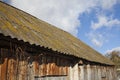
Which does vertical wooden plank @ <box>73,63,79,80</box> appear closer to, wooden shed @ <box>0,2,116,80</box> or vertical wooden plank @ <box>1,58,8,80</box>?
wooden shed @ <box>0,2,116,80</box>

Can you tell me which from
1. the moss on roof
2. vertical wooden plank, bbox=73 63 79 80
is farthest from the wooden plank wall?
vertical wooden plank, bbox=73 63 79 80

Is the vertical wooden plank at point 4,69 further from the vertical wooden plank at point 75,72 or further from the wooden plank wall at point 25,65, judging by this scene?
the vertical wooden plank at point 75,72

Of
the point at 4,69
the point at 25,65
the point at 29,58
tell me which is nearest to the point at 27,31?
the point at 29,58

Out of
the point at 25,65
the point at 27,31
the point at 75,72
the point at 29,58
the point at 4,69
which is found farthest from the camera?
the point at 75,72

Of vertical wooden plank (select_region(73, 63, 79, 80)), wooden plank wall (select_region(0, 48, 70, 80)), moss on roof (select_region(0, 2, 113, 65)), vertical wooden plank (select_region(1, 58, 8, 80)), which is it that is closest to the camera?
vertical wooden plank (select_region(1, 58, 8, 80))

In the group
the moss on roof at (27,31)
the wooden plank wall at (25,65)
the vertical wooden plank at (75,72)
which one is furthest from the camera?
the vertical wooden plank at (75,72)

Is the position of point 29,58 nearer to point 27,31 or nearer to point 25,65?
point 25,65

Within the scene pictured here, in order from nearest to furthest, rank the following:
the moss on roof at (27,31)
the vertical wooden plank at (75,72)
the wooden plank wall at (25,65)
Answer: the wooden plank wall at (25,65) < the moss on roof at (27,31) < the vertical wooden plank at (75,72)

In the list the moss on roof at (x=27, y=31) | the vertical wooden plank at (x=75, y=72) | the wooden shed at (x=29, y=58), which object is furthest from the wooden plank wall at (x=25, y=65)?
the vertical wooden plank at (x=75, y=72)

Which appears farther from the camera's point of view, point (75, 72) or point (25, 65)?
point (75, 72)

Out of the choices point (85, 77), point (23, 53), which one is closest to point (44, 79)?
point (23, 53)

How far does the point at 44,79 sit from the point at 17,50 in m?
1.94

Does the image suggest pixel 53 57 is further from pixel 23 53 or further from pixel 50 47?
pixel 23 53

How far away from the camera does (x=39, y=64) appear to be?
297 inches
